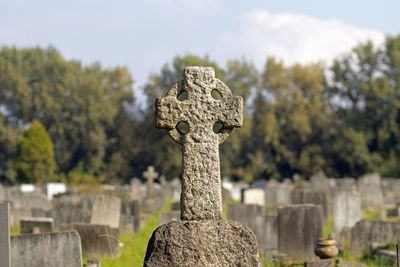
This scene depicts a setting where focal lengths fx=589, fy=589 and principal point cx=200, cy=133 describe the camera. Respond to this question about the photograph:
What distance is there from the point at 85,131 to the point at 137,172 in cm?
642

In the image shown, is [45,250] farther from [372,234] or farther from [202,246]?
[372,234]

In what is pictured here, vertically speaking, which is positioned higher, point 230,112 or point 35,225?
point 230,112

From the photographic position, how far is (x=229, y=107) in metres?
6.25

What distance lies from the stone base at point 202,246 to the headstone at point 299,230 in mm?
5677

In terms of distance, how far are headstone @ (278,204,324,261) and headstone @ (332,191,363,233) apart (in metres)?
3.89

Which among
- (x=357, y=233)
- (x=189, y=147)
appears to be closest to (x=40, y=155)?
(x=357, y=233)

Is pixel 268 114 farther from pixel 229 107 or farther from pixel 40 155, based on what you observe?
pixel 229 107

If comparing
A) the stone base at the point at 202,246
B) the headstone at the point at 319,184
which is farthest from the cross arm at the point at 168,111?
the headstone at the point at 319,184

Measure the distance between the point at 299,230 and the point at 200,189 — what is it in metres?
5.93

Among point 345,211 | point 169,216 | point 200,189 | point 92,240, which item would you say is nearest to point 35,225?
point 92,240

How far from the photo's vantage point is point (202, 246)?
5852 mm

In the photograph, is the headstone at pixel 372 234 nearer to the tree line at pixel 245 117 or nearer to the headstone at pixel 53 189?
the headstone at pixel 53 189

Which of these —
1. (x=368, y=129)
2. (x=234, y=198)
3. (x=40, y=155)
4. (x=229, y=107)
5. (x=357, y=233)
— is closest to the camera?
(x=229, y=107)

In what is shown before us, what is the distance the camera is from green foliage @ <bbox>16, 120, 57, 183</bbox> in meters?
47.3
